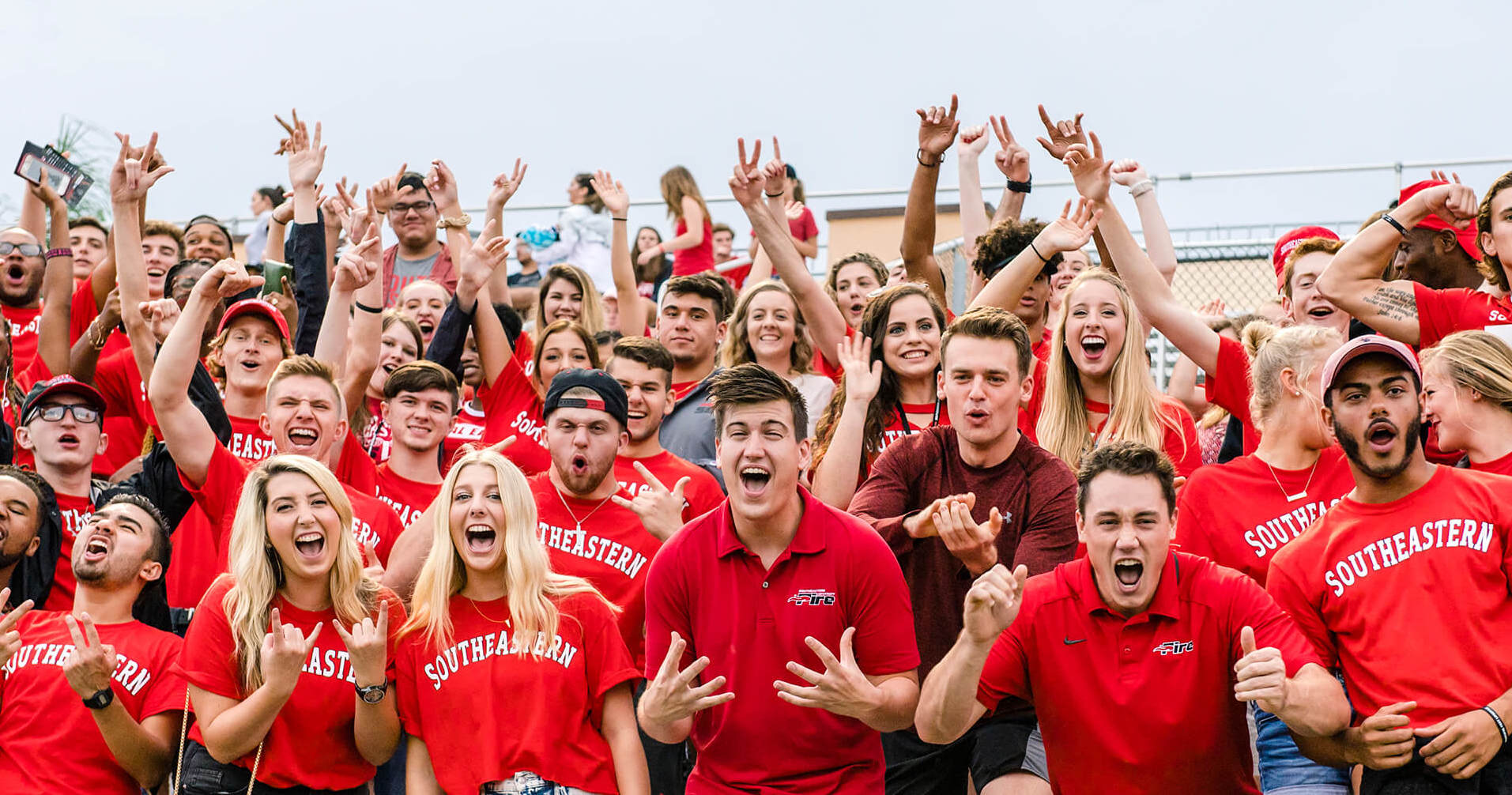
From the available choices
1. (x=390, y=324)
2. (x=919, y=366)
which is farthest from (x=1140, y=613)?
(x=390, y=324)

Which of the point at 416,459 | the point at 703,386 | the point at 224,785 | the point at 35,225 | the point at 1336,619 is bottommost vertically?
the point at 224,785

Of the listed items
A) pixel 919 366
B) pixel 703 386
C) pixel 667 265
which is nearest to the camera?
pixel 919 366

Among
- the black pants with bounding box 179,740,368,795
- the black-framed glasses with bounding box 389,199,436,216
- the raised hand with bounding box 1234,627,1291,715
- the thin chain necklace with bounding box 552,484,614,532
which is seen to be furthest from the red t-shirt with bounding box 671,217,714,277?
the raised hand with bounding box 1234,627,1291,715

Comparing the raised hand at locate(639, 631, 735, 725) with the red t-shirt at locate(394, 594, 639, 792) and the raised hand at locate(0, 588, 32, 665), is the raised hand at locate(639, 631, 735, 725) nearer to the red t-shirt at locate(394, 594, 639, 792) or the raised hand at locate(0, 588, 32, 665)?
the red t-shirt at locate(394, 594, 639, 792)

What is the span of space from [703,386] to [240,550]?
2526mm

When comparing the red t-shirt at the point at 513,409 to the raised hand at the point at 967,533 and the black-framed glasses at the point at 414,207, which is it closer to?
the black-framed glasses at the point at 414,207

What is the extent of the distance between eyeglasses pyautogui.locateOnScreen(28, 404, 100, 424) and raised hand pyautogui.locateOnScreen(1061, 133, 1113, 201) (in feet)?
14.4

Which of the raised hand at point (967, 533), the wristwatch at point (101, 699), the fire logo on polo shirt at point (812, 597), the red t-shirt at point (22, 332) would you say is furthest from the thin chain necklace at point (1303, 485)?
the red t-shirt at point (22, 332)

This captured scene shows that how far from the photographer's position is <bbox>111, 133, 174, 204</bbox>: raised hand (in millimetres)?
6871

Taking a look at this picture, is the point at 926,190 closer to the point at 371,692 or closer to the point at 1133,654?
the point at 1133,654

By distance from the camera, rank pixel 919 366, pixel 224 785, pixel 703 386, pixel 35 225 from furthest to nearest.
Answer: pixel 35 225
pixel 703 386
pixel 919 366
pixel 224 785

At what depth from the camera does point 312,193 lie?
7.81 meters

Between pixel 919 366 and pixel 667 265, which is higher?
pixel 667 265

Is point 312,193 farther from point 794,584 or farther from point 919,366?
point 794,584
